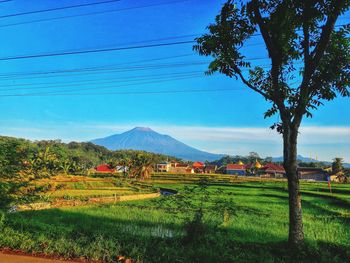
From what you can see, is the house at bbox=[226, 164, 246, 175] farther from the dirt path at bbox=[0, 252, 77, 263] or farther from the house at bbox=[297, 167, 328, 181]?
the dirt path at bbox=[0, 252, 77, 263]

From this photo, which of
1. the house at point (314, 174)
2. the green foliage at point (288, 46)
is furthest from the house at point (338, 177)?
the green foliage at point (288, 46)

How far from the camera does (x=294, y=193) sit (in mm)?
7254

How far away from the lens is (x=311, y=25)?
25.0ft

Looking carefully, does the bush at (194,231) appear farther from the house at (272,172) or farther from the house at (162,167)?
the house at (162,167)

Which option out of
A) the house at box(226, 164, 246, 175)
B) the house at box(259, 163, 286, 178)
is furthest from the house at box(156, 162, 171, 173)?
the house at box(259, 163, 286, 178)

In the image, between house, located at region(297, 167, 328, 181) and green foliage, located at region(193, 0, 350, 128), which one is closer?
green foliage, located at region(193, 0, 350, 128)

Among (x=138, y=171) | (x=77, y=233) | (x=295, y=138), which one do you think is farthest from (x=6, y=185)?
(x=138, y=171)

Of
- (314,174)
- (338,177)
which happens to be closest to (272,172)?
(314,174)

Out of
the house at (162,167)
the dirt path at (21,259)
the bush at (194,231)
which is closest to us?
the dirt path at (21,259)

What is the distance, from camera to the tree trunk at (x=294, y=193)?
723 cm

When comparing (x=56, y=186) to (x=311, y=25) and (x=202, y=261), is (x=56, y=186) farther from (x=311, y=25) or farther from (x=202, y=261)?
(x=311, y=25)

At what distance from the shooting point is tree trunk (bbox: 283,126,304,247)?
23.7 ft

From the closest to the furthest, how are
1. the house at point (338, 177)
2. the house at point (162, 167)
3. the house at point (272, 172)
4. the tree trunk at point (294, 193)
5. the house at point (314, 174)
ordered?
the tree trunk at point (294, 193) → the house at point (338, 177) → the house at point (314, 174) → the house at point (272, 172) → the house at point (162, 167)

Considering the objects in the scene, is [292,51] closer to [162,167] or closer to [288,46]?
[288,46]
